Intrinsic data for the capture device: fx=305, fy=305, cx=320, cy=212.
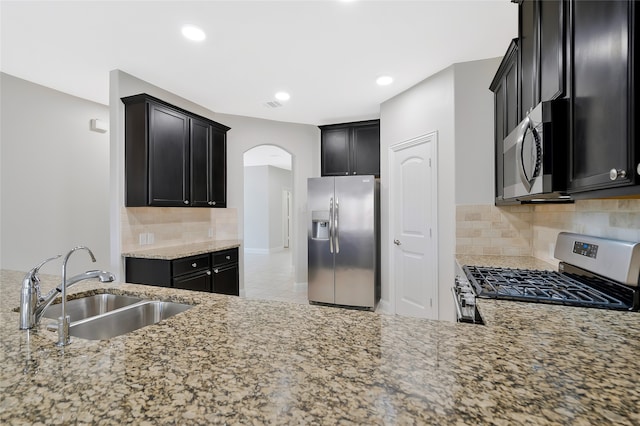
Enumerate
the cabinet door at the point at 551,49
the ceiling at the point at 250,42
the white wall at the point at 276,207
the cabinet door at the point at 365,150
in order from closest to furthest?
the cabinet door at the point at 551,49 < the ceiling at the point at 250,42 < the cabinet door at the point at 365,150 < the white wall at the point at 276,207

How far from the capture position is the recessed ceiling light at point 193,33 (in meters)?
2.29

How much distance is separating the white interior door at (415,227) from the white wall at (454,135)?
96mm

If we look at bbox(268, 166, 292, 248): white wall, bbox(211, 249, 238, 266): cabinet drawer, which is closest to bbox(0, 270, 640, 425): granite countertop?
bbox(211, 249, 238, 266): cabinet drawer

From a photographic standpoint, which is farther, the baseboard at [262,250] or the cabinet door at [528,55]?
the baseboard at [262,250]

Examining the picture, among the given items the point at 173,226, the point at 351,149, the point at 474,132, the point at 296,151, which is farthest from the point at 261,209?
the point at 474,132

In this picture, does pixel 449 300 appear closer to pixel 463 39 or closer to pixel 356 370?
pixel 463 39

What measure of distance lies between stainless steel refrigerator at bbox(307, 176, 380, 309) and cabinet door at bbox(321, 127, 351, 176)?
666 millimetres

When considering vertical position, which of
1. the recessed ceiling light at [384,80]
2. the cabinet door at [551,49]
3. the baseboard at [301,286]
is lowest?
the baseboard at [301,286]

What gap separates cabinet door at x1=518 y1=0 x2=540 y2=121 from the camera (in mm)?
1492

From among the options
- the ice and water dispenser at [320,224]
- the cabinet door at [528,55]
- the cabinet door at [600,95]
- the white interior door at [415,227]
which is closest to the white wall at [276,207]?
the ice and water dispenser at [320,224]

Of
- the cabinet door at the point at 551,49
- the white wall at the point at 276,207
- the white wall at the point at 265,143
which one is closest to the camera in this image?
the cabinet door at the point at 551,49

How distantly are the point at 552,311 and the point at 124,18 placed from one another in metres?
3.05

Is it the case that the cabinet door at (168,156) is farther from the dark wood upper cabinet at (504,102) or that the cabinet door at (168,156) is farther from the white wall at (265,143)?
the dark wood upper cabinet at (504,102)

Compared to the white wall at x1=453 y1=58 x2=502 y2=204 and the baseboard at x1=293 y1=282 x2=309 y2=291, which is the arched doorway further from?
the white wall at x1=453 y1=58 x2=502 y2=204
